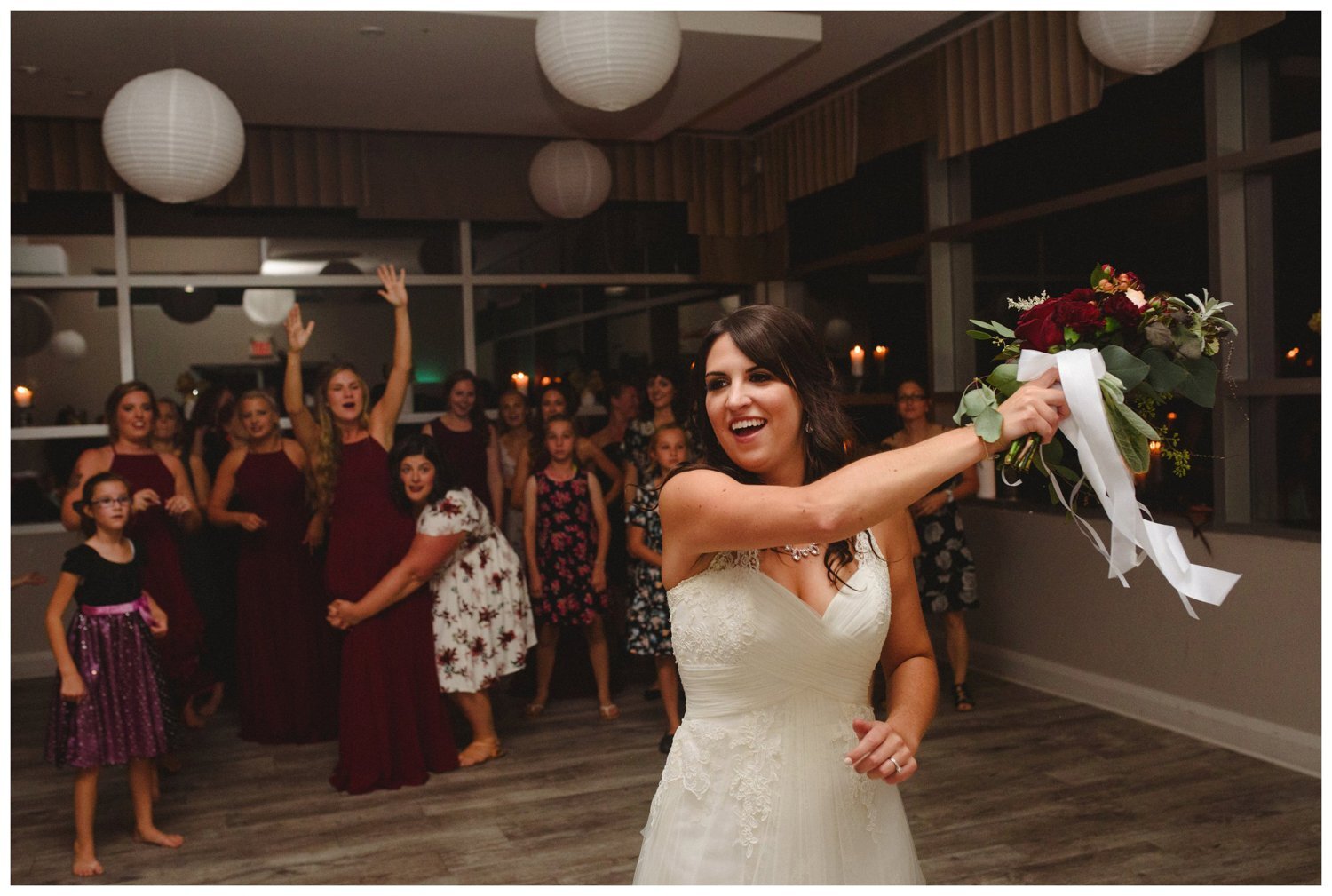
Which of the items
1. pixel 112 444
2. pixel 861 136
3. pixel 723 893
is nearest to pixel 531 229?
pixel 861 136

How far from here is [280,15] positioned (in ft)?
14.3

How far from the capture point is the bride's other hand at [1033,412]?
1.26 metres

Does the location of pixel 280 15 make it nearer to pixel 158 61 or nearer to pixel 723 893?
pixel 158 61

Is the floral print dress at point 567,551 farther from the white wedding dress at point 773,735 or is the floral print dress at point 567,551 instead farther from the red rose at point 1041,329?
the red rose at point 1041,329

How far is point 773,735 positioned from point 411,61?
4.23m

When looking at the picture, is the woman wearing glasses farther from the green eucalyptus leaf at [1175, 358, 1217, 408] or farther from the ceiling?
the green eucalyptus leaf at [1175, 358, 1217, 408]

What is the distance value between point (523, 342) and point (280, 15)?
2.88 metres

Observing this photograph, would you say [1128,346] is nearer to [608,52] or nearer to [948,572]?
[608,52]

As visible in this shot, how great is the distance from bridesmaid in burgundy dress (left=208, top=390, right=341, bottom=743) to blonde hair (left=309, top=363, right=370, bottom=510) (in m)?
0.22

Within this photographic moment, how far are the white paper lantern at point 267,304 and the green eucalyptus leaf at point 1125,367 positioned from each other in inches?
231

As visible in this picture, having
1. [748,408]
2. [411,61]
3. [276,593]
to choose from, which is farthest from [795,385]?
[411,61]

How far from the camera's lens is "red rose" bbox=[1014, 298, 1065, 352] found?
4.52ft

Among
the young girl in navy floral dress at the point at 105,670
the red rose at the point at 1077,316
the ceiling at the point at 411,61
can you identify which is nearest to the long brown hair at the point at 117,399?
the young girl in navy floral dress at the point at 105,670

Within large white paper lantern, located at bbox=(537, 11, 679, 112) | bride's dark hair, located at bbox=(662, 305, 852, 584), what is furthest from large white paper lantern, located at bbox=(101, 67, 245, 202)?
bride's dark hair, located at bbox=(662, 305, 852, 584)
